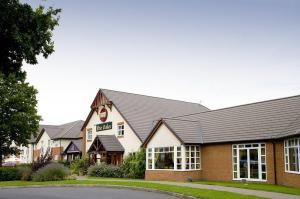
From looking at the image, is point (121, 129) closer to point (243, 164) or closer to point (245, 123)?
point (245, 123)

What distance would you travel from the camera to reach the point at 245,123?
29.5m

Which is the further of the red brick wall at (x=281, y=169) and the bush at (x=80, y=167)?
the bush at (x=80, y=167)

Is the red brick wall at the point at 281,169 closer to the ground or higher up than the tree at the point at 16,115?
closer to the ground

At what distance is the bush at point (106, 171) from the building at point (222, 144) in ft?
8.09

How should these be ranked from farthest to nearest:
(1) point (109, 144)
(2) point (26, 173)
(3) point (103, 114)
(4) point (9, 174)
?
1. (3) point (103, 114)
2. (1) point (109, 144)
3. (4) point (9, 174)
4. (2) point (26, 173)

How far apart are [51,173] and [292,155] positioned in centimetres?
1838

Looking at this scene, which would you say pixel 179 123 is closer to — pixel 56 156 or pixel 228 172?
pixel 228 172

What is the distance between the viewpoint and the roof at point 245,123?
26.5m

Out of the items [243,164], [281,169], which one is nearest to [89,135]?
[243,164]

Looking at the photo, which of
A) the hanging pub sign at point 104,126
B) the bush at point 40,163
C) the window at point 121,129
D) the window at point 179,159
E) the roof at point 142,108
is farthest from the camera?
the hanging pub sign at point 104,126

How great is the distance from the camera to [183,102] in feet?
169

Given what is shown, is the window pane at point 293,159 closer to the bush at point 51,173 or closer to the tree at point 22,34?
the tree at point 22,34

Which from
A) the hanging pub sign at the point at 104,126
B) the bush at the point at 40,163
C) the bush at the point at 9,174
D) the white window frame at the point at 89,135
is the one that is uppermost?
the hanging pub sign at the point at 104,126

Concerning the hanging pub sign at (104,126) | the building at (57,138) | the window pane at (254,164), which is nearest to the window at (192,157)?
the window pane at (254,164)
